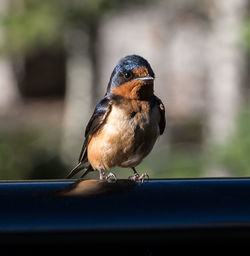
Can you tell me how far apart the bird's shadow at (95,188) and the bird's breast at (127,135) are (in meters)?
1.69

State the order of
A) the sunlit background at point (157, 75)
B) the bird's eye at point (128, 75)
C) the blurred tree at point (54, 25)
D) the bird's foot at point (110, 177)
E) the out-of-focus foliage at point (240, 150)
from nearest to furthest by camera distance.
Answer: the bird's foot at point (110, 177), the bird's eye at point (128, 75), the out-of-focus foliage at point (240, 150), the sunlit background at point (157, 75), the blurred tree at point (54, 25)

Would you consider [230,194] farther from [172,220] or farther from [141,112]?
[141,112]

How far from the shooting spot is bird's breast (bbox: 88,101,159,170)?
3.26 meters

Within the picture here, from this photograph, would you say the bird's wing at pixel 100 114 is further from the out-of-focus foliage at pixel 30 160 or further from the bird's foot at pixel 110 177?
the out-of-focus foliage at pixel 30 160

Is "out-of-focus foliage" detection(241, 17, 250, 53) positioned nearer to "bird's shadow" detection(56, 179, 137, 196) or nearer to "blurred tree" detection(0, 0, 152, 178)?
"blurred tree" detection(0, 0, 152, 178)

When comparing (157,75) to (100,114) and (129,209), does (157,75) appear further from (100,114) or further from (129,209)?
(129,209)

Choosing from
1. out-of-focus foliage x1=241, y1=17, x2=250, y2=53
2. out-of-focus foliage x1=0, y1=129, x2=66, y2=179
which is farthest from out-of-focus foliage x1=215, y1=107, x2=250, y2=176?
out-of-focus foliage x1=0, y1=129, x2=66, y2=179

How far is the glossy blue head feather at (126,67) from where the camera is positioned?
3.24 m

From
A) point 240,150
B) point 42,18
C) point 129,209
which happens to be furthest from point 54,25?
point 129,209

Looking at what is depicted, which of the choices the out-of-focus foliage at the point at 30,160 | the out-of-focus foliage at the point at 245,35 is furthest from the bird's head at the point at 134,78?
the out-of-focus foliage at the point at 30,160

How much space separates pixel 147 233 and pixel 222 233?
13 cm

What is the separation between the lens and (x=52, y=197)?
1.42m

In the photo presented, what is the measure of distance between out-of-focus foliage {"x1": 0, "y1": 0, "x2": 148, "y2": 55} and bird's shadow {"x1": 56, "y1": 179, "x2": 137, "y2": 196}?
11.1 m

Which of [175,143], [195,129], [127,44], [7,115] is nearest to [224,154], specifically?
[175,143]
